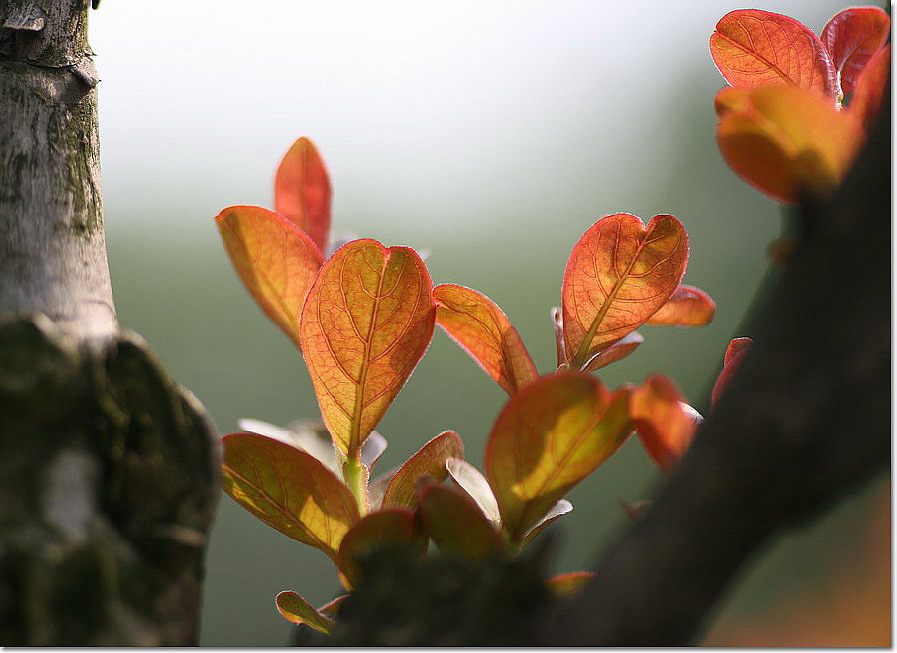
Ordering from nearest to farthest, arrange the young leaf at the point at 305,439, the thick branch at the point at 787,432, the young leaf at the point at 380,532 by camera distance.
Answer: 1. the thick branch at the point at 787,432
2. the young leaf at the point at 380,532
3. the young leaf at the point at 305,439

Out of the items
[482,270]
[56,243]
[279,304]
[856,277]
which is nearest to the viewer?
[856,277]

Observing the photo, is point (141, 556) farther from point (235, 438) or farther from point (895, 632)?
point (895, 632)

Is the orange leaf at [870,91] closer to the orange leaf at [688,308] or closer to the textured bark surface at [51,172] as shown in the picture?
the orange leaf at [688,308]

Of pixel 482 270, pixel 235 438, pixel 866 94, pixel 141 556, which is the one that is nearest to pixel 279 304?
pixel 235 438

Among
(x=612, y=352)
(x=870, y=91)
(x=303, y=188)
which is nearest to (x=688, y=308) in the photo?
(x=612, y=352)

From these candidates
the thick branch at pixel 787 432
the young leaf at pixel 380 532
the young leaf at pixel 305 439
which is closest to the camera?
the thick branch at pixel 787 432

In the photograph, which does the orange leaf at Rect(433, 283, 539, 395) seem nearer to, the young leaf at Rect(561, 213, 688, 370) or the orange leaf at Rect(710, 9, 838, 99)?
the young leaf at Rect(561, 213, 688, 370)

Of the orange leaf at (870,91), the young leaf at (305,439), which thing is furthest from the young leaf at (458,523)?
the orange leaf at (870,91)
